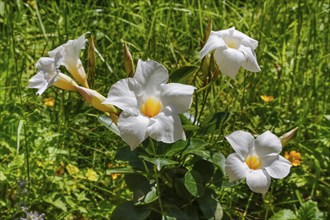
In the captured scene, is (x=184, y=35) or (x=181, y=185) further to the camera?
(x=184, y=35)

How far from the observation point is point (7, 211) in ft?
6.27

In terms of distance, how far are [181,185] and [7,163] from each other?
71 cm

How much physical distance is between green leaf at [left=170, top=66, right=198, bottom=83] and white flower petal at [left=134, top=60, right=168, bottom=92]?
0.17 metres

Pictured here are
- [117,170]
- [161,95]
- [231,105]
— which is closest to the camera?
[161,95]

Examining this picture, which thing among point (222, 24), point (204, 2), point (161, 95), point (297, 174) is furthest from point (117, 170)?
point (204, 2)

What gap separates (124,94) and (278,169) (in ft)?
1.38

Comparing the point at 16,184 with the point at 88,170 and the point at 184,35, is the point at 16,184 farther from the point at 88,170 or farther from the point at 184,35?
the point at 184,35

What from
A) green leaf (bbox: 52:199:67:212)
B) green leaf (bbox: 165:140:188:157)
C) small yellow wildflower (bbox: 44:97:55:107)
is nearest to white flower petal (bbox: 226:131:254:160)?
green leaf (bbox: 165:140:188:157)

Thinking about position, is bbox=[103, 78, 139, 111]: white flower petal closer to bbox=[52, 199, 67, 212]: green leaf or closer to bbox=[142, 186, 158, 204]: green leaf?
bbox=[142, 186, 158, 204]: green leaf

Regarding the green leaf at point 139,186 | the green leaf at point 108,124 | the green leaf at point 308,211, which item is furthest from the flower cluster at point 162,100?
the green leaf at point 308,211

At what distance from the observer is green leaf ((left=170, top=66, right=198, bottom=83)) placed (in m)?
1.54

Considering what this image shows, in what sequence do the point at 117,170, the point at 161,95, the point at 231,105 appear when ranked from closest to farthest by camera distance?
1. the point at 161,95
2. the point at 117,170
3. the point at 231,105

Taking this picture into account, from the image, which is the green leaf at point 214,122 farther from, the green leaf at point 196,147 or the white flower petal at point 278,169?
the white flower petal at point 278,169

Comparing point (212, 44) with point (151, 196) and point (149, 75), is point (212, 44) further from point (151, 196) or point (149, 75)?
point (151, 196)
